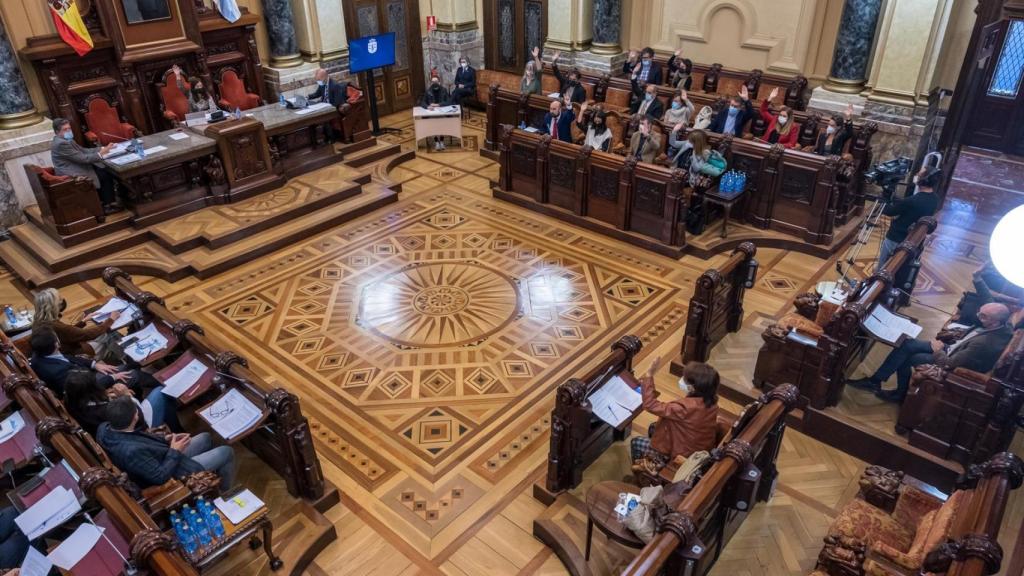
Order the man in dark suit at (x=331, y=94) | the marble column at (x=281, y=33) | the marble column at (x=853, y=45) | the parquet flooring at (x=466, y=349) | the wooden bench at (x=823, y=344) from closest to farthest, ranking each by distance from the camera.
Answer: the parquet flooring at (x=466, y=349), the wooden bench at (x=823, y=344), the marble column at (x=853, y=45), the man in dark suit at (x=331, y=94), the marble column at (x=281, y=33)

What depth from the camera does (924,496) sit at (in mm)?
4062

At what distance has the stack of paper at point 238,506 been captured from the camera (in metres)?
4.09

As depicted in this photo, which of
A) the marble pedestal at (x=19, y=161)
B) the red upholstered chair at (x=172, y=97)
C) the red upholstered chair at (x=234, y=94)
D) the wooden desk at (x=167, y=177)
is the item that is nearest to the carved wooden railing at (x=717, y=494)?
the wooden desk at (x=167, y=177)

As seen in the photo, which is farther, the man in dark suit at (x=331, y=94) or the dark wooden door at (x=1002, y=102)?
the man in dark suit at (x=331, y=94)

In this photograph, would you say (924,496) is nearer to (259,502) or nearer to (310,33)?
(259,502)

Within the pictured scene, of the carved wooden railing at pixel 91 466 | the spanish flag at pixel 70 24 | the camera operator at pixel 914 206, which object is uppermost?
the spanish flag at pixel 70 24

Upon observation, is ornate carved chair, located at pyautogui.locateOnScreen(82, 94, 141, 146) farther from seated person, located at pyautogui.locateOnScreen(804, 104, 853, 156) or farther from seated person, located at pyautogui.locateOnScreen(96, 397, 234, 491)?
seated person, located at pyautogui.locateOnScreen(804, 104, 853, 156)

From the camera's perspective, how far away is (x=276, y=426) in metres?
4.57

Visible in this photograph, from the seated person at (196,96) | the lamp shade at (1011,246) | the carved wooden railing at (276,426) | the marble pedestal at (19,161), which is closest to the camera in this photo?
the lamp shade at (1011,246)

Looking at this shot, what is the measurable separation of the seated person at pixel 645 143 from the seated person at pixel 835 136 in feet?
6.08

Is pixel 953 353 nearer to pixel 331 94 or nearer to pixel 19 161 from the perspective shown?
pixel 331 94

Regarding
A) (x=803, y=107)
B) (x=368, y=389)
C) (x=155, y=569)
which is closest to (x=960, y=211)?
(x=803, y=107)

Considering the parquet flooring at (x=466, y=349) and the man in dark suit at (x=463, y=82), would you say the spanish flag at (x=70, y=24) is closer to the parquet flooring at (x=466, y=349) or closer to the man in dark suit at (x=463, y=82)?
the parquet flooring at (x=466, y=349)

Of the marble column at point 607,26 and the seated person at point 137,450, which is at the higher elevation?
the marble column at point 607,26
